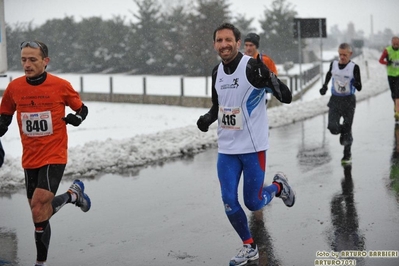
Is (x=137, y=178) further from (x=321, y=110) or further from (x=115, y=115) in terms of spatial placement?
(x=115, y=115)

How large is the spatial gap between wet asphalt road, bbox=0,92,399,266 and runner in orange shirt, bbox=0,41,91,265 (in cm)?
57

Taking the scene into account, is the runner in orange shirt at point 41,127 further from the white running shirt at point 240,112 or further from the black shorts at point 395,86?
the black shorts at point 395,86

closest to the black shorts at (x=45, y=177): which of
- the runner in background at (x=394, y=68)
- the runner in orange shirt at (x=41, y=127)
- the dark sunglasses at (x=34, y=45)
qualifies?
the runner in orange shirt at (x=41, y=127)

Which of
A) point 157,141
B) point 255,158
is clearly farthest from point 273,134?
point 255,158

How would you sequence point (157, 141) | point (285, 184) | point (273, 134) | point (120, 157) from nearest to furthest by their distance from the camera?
point (285, 184) → point (120, 157) → point (157, 141) → point (273, 134)

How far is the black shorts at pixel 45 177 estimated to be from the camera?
5.44 metres

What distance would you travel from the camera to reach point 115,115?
25.6 meters

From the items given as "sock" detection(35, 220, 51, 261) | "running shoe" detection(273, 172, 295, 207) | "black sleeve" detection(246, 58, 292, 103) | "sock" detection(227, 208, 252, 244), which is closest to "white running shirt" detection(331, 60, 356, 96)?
"running shoe" detection(273, 172, 295, 207)

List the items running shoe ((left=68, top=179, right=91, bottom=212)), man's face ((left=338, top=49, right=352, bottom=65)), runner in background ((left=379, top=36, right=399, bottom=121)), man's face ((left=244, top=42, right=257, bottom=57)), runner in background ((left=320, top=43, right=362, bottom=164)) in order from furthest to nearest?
1. runner in background ((left=379, top=36, right=399, bottom=121))
2. runner in background ((left=320, top=43, right=362, bottom=164))
3. man's face ((left=338, top=49, right=352, bottom=65))
4. man's face ((left=244, top=42, right=257, bottom=57))
5. running shoe ((left=68, top=179, right=91, bottom=212))

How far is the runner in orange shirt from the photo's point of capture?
5406mm

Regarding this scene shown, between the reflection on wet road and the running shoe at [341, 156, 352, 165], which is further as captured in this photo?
the running shoe at [341, 156, 352, 165]

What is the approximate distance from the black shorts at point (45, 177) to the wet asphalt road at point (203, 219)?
2.26 ft

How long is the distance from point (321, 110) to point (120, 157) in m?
9.64

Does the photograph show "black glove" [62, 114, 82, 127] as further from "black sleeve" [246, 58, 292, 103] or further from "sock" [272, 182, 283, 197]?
"sock" [272, 182, 283, 197]
